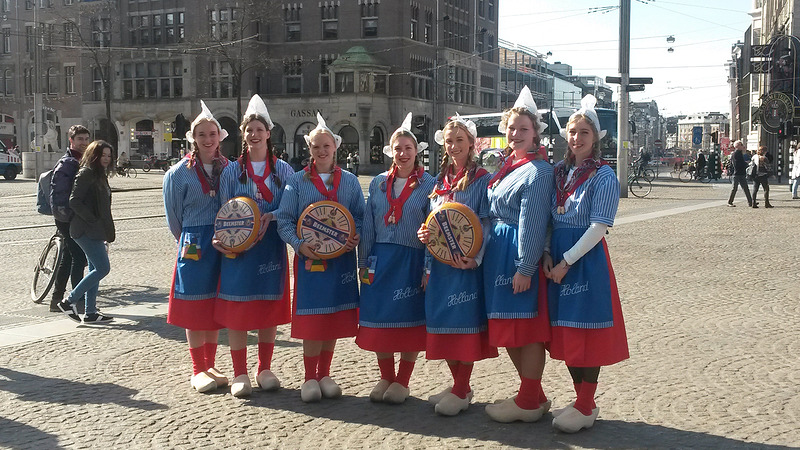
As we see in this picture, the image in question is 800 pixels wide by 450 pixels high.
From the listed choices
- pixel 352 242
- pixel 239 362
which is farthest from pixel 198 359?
pixel 352 242

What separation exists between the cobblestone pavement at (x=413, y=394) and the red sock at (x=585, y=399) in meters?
0.12

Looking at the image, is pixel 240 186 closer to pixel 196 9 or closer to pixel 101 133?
pixel 196 9

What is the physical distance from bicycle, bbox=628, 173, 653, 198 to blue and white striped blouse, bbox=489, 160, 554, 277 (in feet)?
83.4

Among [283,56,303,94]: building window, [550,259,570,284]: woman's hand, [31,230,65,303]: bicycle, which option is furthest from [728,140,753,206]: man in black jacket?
[283,56,303,94]: building window

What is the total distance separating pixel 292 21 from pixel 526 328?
Answer: 2280 inches

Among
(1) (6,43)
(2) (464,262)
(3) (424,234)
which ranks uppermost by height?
(1) (6,43)

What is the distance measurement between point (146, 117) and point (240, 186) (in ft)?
198

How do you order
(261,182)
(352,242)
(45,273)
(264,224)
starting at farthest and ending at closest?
(45,273) < (261,182) < (264,224) < (352,242)

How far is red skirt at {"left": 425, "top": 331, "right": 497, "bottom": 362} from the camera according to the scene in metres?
5.15

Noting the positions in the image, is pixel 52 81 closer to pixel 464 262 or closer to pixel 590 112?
pixel 464 262

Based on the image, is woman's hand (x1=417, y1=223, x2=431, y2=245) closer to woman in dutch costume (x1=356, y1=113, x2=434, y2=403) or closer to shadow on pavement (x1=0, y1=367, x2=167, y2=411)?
woman in dutch costume (x1=356, y1=113, x2=434, y2=403)

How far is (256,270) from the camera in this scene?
18.9 feet

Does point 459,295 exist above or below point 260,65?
below

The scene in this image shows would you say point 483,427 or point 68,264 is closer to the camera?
point 483,427
